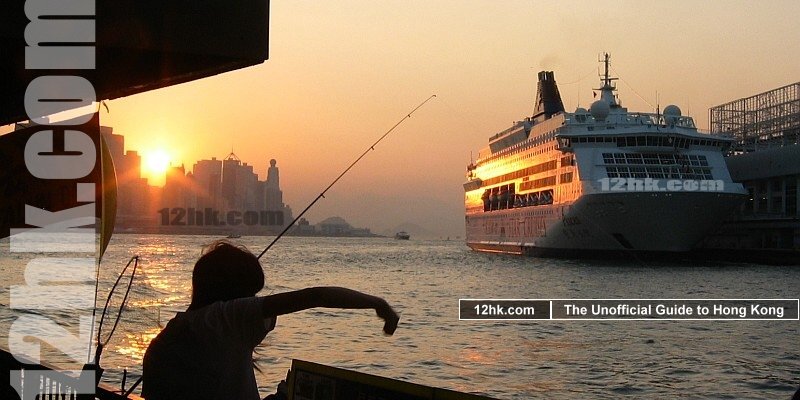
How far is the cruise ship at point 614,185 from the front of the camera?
153ft

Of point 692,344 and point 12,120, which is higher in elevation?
point 12,120

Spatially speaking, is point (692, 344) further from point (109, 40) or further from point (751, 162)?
point (751, 162)

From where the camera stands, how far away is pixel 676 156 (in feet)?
172

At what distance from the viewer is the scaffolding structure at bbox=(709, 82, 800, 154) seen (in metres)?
69.1

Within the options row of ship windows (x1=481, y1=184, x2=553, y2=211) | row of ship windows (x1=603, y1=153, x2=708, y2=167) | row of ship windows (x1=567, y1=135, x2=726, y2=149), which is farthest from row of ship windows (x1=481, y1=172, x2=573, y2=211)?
row of ship windows (x1=603, y1=153, x2=708, y2=167)

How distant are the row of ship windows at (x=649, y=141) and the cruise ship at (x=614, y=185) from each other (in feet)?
0.20

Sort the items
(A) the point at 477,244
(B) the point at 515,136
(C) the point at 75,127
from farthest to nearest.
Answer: (A) the point at 477,244 < (B) the point at 515,136 < (C) the point at 75,127

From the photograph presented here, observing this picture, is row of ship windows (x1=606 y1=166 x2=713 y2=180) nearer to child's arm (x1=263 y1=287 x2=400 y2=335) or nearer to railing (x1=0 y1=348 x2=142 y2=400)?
railing (x1=0 y1=348 x2=142 y2=400)

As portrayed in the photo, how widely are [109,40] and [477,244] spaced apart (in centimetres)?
7810

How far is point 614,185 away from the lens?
4828cm

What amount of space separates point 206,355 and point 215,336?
85mm

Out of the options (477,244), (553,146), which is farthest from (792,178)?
(477,244)

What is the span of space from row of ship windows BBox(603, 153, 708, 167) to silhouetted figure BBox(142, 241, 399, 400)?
167 feet

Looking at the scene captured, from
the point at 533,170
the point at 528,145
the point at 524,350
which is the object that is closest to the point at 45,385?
the point at 524,350
